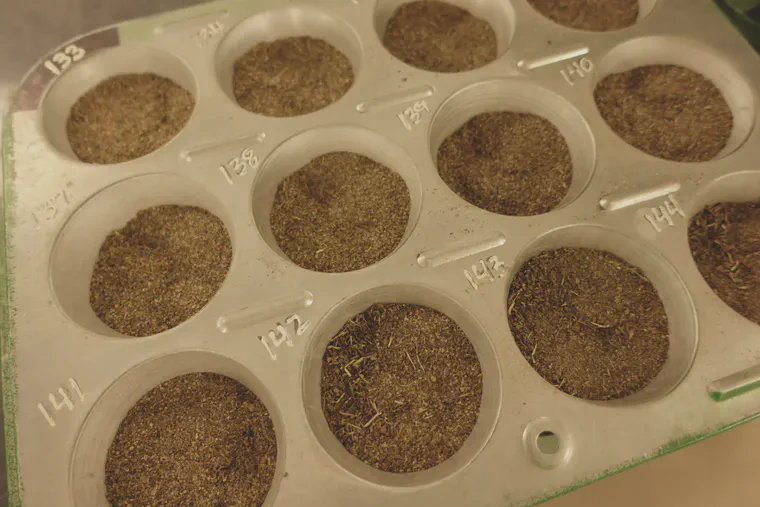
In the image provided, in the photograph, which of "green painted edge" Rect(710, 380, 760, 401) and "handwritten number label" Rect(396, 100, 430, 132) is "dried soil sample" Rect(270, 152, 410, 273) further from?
"green painted edge" Rect(710, 380, 760, 401)

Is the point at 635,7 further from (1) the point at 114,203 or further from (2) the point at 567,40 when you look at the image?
(1) the point at 114,203

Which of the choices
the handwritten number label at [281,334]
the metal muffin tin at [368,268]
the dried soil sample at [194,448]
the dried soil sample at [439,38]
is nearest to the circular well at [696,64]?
the metal muffin tin at [368,268]

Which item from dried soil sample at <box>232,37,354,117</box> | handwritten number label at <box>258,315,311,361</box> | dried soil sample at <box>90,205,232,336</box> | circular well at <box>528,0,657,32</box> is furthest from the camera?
circular well at <box>528,0,657,32</box>

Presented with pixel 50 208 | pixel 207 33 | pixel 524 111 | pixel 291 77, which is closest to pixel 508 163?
pixel 524 111

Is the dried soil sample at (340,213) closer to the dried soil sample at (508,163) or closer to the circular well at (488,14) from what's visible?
the dried soil sample at (508,163)

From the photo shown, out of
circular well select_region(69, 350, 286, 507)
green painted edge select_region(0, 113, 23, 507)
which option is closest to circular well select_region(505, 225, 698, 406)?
circular well select_region(69, 350, 286, 507)
